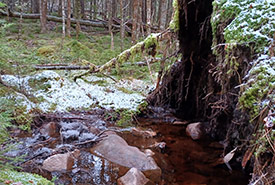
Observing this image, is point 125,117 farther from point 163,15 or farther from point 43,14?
point 43,14

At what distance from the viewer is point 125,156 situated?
4566 mm

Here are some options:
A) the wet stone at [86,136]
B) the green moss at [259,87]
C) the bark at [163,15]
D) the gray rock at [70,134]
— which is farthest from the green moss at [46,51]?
the green moss at [259,87]

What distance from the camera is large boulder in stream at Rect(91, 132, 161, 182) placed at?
426 cm

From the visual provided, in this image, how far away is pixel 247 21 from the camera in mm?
3738

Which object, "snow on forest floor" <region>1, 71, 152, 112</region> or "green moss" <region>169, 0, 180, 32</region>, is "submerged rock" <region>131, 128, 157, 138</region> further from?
"green moss" <region>169, 0, 180, 32</region>

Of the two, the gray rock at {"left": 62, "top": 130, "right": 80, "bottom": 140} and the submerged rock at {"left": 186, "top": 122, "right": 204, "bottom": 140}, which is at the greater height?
the gray rock at {"left": 62, "top": 130, "right": 80, "bottom": 140}

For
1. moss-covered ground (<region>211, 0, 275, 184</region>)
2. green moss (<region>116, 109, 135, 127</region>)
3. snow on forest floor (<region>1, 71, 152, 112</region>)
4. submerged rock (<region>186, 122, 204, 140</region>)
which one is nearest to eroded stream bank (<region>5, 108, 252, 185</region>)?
submerged rock (<region>186, 122, 204, 140</region>)

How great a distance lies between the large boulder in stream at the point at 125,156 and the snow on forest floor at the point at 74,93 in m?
2.73

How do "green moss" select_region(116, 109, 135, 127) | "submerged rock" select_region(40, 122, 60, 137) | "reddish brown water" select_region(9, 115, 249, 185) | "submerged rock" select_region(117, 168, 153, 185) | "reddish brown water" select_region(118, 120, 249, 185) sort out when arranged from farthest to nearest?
1. "green moss" select_region(116, 109, 135, 127)
2. "submerged rock" select_region(40, 122, 60, 137)
3. "reddish brown water" select_region(118, 120, 249, 185)
4. "reddish brown water" select_region(9, 115, 249, 185)
5. "submerged rock" select_region(117, 168, 153, 185)

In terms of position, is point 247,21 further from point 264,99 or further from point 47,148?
point 47,148

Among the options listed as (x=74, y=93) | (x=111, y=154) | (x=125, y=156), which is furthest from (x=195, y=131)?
(x=74, y=93)

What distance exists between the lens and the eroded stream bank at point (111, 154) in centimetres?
402

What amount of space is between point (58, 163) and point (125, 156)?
1.31m

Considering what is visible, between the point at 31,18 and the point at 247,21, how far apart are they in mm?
21883
